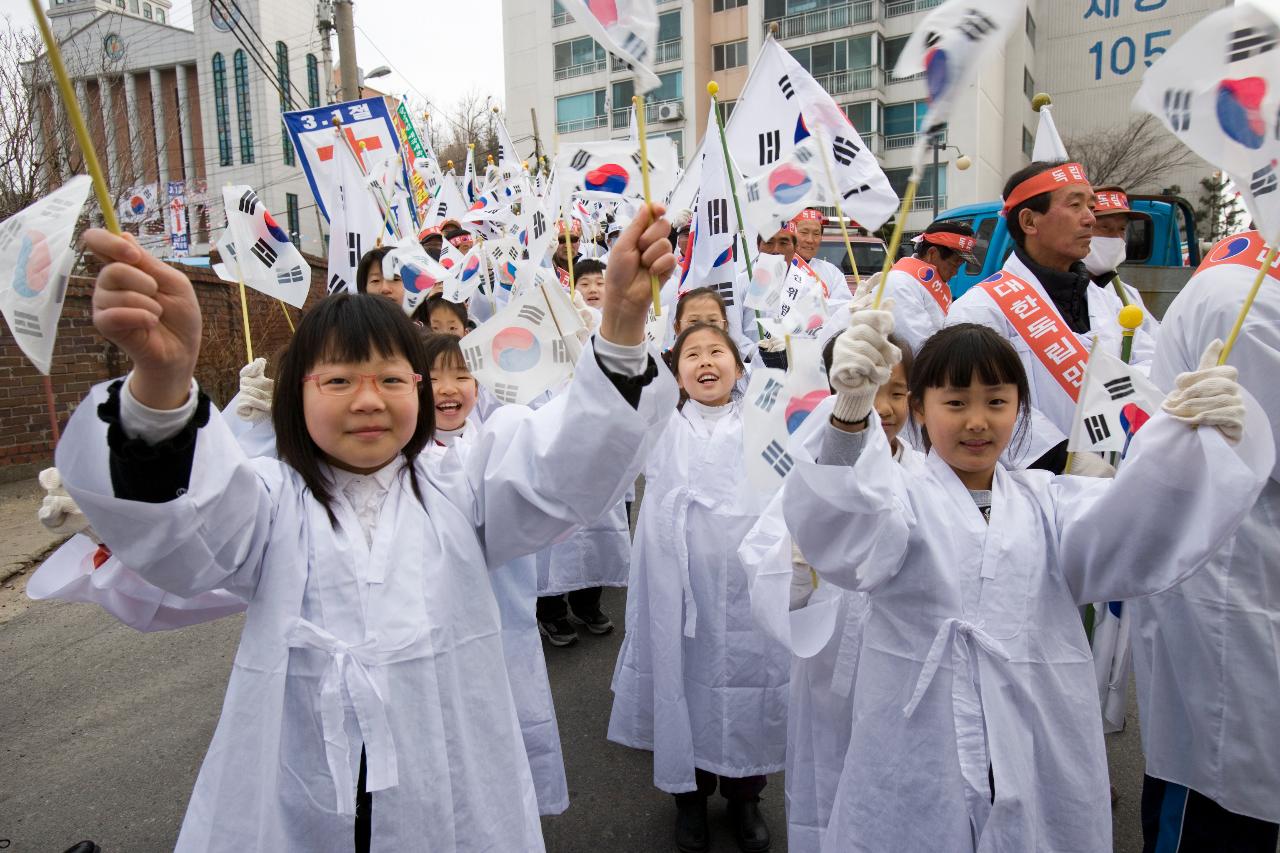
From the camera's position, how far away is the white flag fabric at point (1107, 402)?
213 cm

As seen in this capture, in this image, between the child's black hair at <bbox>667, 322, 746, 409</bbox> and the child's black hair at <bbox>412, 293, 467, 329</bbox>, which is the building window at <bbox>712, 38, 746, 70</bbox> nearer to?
the child's black hair at <bbox>412, 293, 467, 329</bbox>

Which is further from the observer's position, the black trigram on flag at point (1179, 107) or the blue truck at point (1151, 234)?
the blue truck at point (1151, 234)

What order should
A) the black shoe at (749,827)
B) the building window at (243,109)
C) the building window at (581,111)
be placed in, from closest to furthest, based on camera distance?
the black shoe at (749,827), the building window at (243,109), the building window at (581,111)

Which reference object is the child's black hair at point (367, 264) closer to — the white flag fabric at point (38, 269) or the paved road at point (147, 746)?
the paved road at point (147, 746)

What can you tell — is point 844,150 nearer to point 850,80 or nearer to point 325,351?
point 325,351

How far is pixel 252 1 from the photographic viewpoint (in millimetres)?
30375

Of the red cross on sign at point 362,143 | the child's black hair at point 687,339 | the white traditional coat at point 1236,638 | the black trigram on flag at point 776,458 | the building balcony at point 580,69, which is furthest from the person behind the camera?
the building balcony at point 580,69

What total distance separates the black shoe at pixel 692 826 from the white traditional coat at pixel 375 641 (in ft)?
4.17

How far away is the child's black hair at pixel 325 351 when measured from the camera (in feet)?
5.33

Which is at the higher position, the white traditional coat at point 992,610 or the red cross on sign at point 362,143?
the red cross on sign at point 362,143

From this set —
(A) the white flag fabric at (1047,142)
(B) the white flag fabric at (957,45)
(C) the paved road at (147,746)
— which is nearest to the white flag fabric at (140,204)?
(C) the paved road at (147,746)

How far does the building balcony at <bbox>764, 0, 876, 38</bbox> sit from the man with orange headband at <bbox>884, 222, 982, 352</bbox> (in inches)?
966

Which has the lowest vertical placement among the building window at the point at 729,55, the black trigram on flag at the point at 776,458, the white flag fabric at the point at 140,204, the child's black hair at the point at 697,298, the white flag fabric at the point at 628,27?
the black trigram on flag at the point at 776,458

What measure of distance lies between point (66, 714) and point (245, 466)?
3.27 metres
